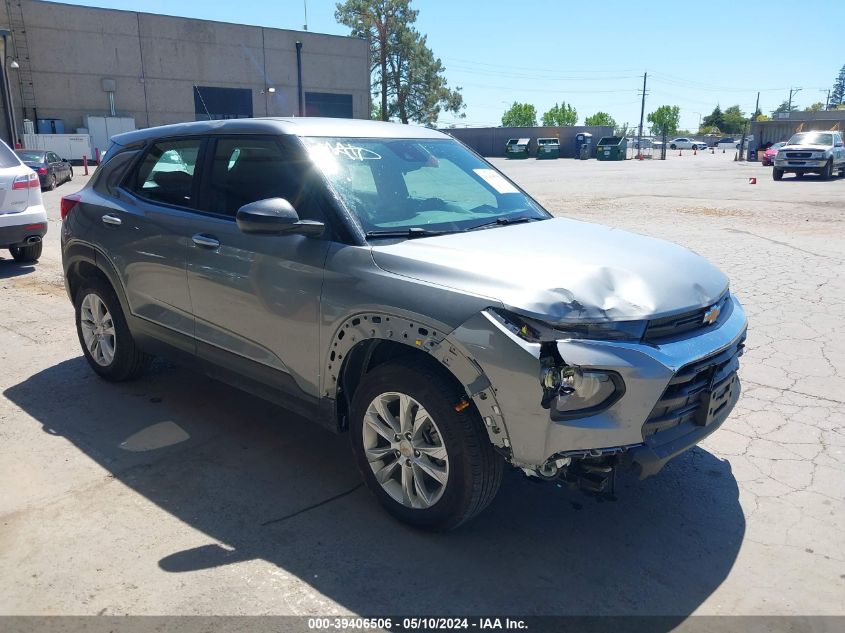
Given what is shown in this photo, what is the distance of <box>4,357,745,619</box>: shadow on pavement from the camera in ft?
9.47

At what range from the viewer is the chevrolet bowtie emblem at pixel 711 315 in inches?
125

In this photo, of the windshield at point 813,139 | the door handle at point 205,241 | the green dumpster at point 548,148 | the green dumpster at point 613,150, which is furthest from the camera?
the green dumpster at point 548,148

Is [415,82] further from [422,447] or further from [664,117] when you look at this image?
[664,117]

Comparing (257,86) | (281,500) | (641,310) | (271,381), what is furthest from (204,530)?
(257,86)

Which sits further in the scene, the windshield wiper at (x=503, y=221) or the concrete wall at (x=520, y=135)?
the concrete wall at (x=520, y=135)

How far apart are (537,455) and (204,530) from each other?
1661 mm

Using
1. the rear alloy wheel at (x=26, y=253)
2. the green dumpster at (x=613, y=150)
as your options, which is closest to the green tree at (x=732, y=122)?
the green dumpster at (x=613, y=150)

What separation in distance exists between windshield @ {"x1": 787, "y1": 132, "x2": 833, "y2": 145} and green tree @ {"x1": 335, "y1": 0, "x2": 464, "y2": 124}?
47.2 metres

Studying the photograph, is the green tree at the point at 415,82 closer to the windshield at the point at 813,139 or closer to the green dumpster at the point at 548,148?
the green dumpster at the point at 548,148

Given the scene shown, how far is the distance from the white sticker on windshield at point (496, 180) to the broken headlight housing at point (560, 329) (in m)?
1.80

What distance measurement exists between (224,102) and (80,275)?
4815cm

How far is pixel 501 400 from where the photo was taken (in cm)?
280

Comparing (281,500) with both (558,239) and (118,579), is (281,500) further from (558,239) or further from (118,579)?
(558,239)

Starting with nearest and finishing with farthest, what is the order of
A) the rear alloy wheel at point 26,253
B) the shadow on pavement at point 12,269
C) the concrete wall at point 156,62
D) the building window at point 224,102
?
1. the shadow on pavement at point 12,269
2. the rear alloy wheel at point 26,253
3. the concrete wall at point 156,62
4. the building window at point 224,102
